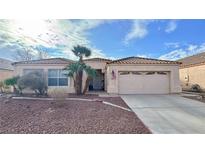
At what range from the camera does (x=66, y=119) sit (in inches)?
336

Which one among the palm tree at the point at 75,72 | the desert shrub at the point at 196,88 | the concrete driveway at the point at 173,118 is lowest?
the concrete driveway at the point at 173,118

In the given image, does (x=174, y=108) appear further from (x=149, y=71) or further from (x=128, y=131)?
(x=149, y=71)

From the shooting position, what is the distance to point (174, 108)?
428 inches

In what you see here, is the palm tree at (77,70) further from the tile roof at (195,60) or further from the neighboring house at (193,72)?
the tile roof at (195,60)

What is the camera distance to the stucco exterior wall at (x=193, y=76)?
19688 millimetres

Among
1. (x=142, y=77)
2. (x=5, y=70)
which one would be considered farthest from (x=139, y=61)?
(x=5, y=70)

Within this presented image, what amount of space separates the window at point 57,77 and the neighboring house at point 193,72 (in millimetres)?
12716

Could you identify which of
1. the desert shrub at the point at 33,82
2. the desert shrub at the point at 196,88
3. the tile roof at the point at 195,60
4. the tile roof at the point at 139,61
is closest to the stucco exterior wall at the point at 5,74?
the desert shrub at the point at 33,82

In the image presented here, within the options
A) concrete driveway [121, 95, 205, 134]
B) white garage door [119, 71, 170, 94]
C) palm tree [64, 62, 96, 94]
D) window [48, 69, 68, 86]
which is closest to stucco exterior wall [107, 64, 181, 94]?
white garage door [119, 71, 170, 94]

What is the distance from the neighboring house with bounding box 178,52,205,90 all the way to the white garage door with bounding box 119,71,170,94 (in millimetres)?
4723

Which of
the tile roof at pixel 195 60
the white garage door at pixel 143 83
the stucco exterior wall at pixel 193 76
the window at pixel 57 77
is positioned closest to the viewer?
the white garage door at pixel 143 83

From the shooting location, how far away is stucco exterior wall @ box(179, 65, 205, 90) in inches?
775

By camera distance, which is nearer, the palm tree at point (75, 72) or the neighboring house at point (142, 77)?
the palm tree at point (75, 72)
